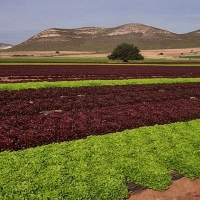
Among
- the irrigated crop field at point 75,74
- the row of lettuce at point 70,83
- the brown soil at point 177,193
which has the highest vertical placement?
the row of lettuce at point 70,83

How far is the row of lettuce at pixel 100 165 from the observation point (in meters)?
7.12

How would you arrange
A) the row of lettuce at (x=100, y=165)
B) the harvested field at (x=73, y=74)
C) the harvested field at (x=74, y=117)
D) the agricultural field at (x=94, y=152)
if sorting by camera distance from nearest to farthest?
the row of lettuce at (x=100, y=165) < the agricultural field at (x=94, y=152) < the harvested field at (x=74, y=117) < the harvested field at (x=73, y=74)

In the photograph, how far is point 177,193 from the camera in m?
8.41

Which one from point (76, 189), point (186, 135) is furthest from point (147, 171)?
point (186, 135)

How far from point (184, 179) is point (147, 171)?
1.51m

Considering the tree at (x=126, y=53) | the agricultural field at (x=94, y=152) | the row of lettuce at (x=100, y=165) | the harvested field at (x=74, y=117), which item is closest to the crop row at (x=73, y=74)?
the harvested field at (x=74, y=117)

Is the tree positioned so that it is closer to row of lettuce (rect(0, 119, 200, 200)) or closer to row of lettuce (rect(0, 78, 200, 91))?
row of lettuce (rect(0, 78, 200, 91))

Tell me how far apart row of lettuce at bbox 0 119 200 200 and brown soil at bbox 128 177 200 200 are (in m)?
0.21

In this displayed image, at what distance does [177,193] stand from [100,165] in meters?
2.55

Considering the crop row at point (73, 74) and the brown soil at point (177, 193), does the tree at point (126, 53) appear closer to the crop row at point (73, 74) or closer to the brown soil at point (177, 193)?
the crop row at point (73, 74)

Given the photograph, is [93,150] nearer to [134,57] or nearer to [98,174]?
[98,174]

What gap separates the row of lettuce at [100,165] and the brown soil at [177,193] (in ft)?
0.68

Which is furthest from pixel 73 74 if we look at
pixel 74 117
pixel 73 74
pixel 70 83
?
pixel 74 117

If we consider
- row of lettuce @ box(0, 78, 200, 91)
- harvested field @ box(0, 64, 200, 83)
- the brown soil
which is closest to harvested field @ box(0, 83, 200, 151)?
row of lettuce @ box(0, 78, 200, 91)
